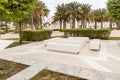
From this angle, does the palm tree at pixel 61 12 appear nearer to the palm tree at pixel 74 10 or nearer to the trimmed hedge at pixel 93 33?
the palm tree at pixel 74 10

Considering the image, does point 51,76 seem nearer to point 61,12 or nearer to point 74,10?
point 74,10

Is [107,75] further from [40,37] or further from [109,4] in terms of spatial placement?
[40,37]

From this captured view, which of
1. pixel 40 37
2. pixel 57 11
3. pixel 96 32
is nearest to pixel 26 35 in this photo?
pixel 40 37

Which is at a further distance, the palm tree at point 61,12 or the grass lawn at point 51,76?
the palm tree at point 61,12

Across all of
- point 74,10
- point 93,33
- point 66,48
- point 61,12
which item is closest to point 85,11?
point 74,10

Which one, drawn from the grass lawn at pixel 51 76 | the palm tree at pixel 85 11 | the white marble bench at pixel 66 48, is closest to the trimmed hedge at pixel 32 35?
the white marble bench at pixel 66 48

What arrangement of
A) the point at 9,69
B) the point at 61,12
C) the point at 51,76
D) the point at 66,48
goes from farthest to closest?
the point at 61,12, the point at 66,48, the point at 9,69, the point at 51,76

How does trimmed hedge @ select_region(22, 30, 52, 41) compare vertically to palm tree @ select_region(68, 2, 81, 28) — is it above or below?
below

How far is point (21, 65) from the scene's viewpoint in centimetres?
686

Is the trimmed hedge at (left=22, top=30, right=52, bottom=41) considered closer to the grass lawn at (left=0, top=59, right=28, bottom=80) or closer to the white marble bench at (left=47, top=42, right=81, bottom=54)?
the white marble bench at (left=47, top=42, right=81, bottom=54)

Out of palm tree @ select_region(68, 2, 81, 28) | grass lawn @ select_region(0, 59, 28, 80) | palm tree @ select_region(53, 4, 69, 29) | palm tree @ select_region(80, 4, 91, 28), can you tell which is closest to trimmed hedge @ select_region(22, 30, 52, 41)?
grass lawn @ select_region(0, 59, 28, 80)

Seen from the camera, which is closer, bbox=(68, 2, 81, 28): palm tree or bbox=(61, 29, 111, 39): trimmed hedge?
bbox=(61, 29, 111, 39): trimmed hedge

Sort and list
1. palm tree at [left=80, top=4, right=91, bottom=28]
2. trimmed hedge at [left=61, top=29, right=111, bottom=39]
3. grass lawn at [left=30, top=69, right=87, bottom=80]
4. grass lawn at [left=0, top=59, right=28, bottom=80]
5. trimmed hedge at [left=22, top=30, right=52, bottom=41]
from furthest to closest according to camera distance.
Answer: palm tree at [left=80, top=4, right=91, bottom=28]
trimmed hedge at [left=61, top=29, right=111, bottom=39]
trimmed hedge at [left=22, top=30, right=52, bottom=41]
grass lawn at [left=0, top=59, right=28, bottom=80]
grass lawn at [left=30, top=69, right=87, bottom=80]

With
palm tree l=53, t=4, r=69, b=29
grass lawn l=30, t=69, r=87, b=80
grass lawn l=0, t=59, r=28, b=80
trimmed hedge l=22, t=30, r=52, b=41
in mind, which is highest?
palm tree l=53, t=4, r=69, b=29
